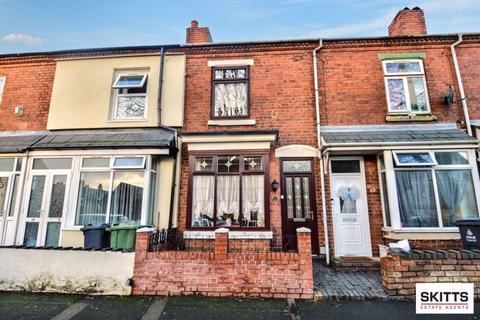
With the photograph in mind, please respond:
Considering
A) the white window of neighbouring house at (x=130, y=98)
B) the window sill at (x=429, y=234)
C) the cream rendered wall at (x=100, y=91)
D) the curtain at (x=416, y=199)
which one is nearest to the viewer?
the window sill at (x=429, y=234)

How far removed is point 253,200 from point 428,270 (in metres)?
3.93

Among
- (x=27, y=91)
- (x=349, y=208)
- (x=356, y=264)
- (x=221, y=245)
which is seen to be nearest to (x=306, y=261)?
(x=221, y=245)

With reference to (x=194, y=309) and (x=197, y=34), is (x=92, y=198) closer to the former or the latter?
(x=194, y=309)

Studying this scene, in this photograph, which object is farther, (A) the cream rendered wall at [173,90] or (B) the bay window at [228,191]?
(A) the cream rendered wall at [173,90]

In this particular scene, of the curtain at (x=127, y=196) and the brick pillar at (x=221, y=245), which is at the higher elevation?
the curtain at (x=127, y=196)

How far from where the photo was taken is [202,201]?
23.1 feet

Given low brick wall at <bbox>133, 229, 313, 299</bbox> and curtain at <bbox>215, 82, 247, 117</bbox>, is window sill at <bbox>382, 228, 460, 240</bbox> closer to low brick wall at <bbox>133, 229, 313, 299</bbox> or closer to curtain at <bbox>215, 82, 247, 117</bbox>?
low brick wall at <bbox>133, 229, 313, 299</bbox>

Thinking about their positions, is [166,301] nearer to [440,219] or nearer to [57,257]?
[57,257]

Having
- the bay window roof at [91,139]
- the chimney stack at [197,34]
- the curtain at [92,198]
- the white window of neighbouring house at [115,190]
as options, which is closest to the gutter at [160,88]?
the bay window roof at [91,139]

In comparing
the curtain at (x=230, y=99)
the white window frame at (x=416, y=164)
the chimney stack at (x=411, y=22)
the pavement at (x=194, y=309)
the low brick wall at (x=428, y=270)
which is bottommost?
the pavement at (x=194, y=309)

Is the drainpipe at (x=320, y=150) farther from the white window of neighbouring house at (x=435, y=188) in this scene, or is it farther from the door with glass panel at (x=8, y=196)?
the door with glass panel at (x=8, y=196)

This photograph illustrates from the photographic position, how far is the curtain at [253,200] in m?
6.86

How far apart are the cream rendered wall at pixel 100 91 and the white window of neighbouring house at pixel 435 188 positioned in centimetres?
650

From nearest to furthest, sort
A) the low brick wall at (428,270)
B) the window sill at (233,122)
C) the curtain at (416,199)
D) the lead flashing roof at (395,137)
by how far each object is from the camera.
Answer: the low brick wall at (428,270), the curtain at (416,199), the lead flashing roof at (395,137), the window sill at (233,122)
